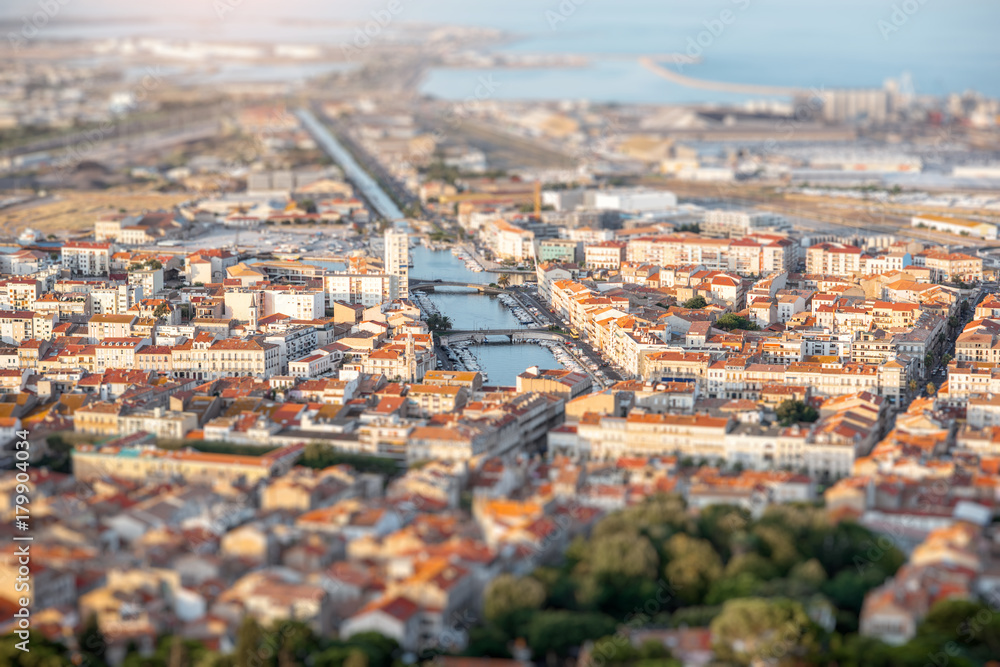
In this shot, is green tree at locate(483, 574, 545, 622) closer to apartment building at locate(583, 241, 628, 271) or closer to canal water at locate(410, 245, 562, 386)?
canal water at locate(410, 245, 562, 386)

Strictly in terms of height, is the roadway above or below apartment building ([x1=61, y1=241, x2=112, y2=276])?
above

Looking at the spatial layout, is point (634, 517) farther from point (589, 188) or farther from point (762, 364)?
point (589, 188)

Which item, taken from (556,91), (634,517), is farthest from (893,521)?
(556,91)

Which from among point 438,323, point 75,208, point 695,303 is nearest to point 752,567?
point 438,323

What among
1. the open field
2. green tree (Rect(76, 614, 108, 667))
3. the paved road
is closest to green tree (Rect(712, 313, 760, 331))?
the paved road

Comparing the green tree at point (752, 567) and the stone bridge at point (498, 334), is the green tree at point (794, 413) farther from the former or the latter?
the stone bridge at point (498, 334)

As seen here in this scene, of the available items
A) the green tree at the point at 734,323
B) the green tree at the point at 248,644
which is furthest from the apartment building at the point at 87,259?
→ the green tree at the point at 248,644

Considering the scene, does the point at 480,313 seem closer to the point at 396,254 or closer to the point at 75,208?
the point at 396,254
